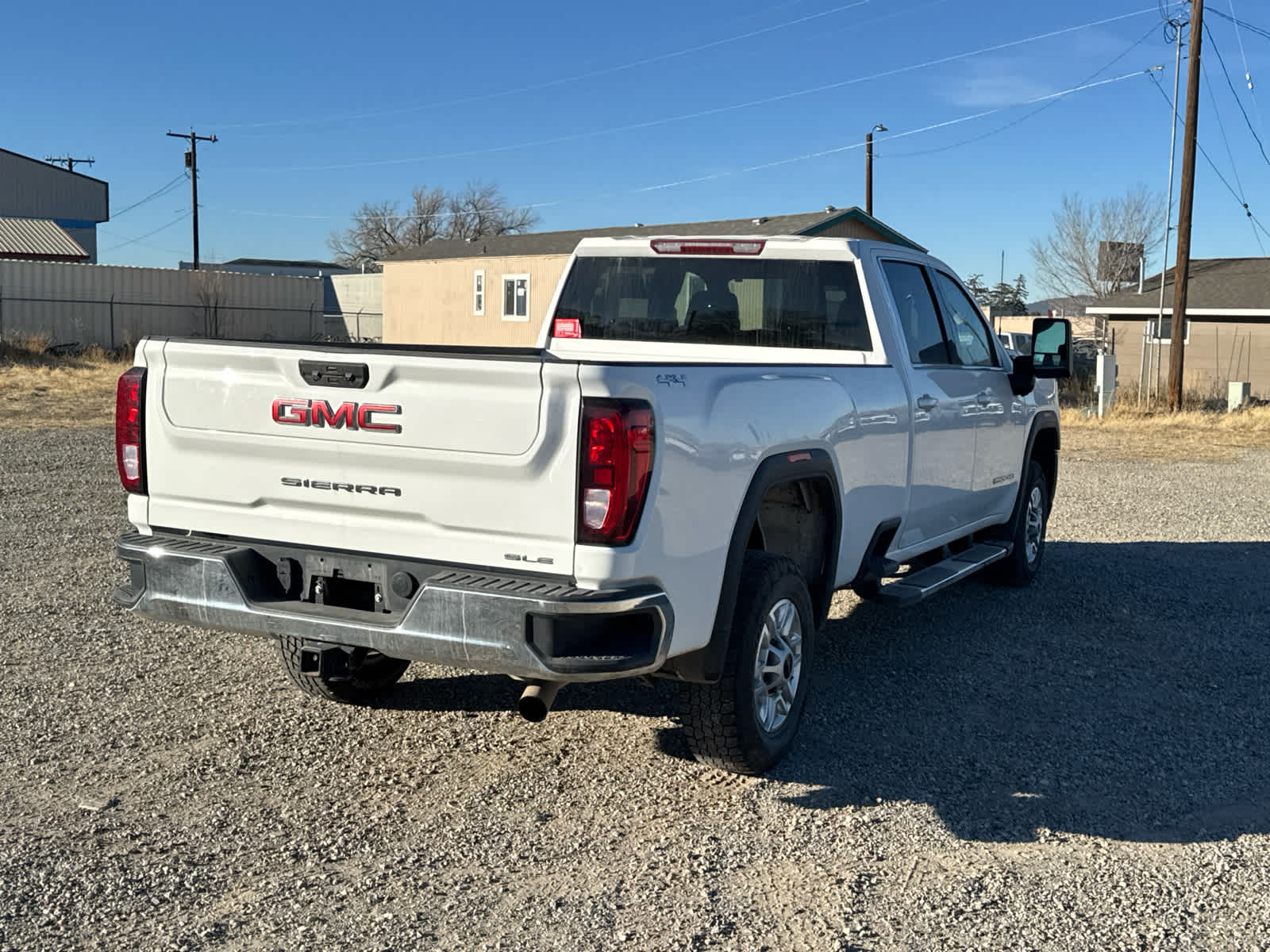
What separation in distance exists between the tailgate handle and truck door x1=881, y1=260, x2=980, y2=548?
285 centimetres

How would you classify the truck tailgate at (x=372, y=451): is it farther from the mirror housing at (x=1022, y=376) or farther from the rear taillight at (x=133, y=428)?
the mirror housing at (x=1022, y=376)

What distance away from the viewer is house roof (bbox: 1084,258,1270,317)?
3303cm

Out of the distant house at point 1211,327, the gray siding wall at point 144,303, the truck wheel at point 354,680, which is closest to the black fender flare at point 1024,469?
the truck wheel at point 354,680

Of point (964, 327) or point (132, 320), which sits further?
point (132, 320)

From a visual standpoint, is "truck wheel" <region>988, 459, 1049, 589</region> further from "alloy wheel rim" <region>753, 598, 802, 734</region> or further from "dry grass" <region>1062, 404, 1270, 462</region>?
"dry grass" <region>1062, 404, 1270, 462</region>

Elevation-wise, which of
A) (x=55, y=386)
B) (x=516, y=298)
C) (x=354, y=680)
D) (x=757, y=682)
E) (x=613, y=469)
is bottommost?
(x=354, y=680)

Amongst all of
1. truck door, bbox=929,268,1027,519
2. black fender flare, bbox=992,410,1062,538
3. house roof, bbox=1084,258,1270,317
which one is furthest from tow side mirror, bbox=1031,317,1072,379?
house roof, bbox=1084,258,1270,317

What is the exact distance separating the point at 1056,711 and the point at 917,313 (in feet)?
6.85

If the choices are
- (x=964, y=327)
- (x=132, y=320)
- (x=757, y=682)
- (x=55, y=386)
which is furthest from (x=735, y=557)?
(x=132, y=320)

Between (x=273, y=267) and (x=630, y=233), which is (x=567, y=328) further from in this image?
(x=273, y=267)

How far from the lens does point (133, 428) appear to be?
4.63 metres

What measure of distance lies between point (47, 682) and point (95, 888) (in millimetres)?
2268

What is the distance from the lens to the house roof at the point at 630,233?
31344 millimetres

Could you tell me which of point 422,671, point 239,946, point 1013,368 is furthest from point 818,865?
point 1013,368
